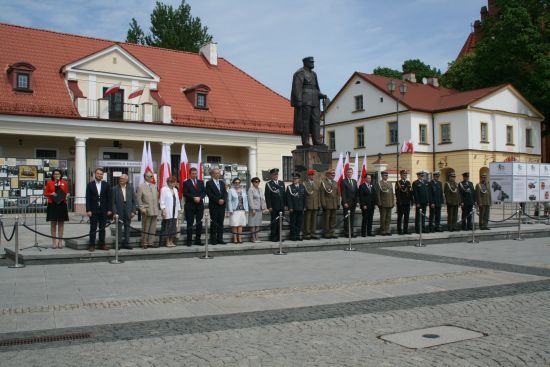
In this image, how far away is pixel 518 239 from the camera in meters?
17.1

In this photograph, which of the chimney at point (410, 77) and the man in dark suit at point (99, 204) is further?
the chimney at point (410, 77)

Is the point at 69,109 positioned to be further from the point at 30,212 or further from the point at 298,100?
the point at 298,100

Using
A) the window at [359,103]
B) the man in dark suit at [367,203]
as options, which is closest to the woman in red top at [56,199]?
the man in dark suit at [367,203]

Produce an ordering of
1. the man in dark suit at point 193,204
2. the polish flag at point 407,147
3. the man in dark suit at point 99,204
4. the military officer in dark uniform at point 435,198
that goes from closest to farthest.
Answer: the man in dark suit at point 99,204, the man in dark suit at point 193,204, the military officer in dark uniform at point 435,198, the polish flag at point 407,147

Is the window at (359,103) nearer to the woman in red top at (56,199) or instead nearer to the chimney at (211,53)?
the chimney at (211,53)

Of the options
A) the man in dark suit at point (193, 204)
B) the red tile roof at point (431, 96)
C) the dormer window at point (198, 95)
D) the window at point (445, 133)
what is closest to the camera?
the man in dark suit at point (193, 204)

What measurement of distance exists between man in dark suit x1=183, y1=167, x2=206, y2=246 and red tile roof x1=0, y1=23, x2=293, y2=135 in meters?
16.3

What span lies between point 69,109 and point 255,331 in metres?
24.1

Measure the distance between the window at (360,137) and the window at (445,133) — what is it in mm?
6819

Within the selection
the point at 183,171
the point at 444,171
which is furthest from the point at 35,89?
the point at 444,171

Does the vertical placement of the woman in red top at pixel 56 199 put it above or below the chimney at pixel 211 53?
below

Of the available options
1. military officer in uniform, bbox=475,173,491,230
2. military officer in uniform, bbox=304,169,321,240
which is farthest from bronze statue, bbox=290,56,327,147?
military officer in uniform, bbox=475,173,491,230

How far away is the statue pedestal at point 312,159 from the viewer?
16094 millimetres

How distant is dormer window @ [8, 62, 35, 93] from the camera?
26.6 meters
